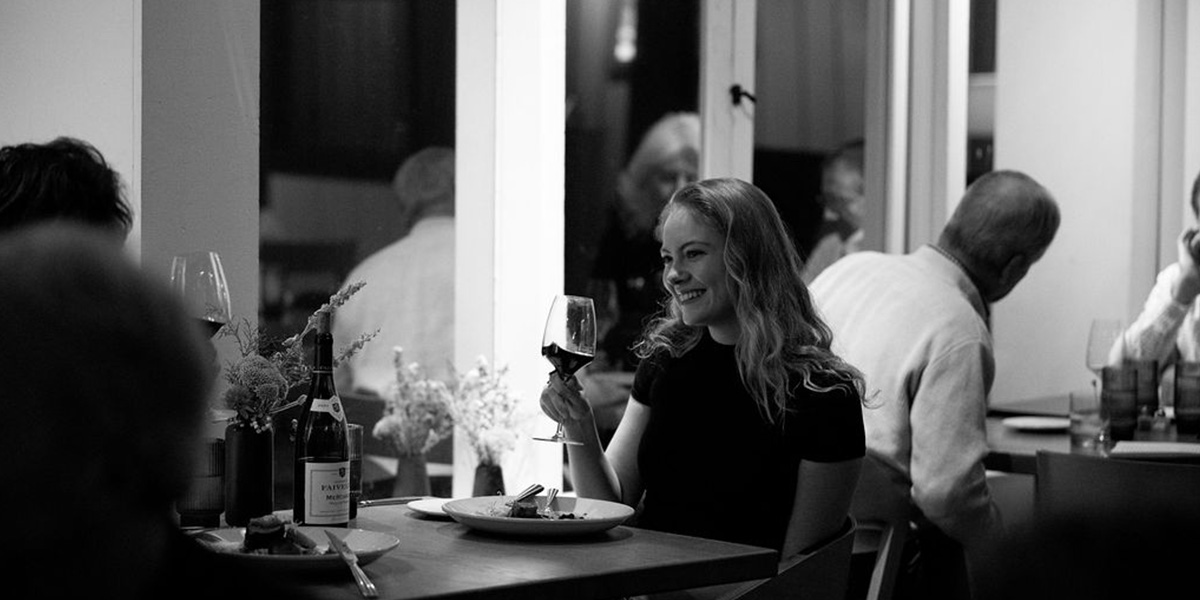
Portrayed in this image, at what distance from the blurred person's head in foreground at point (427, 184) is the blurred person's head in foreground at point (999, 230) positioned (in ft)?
4.66

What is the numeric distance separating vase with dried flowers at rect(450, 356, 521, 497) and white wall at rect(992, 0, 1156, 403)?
111 inches

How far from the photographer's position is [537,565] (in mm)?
1809

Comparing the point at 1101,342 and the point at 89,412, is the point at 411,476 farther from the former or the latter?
the point at 89,412

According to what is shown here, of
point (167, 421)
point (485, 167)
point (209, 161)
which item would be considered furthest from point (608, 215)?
point (167, 421)

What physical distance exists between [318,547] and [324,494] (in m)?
0.25

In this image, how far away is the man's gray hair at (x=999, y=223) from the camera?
354 centimetres

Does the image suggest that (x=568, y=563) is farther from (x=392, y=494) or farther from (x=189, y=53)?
(x=392, y=494)

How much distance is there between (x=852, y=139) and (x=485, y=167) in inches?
68.4

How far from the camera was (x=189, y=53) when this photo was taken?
2.77 m

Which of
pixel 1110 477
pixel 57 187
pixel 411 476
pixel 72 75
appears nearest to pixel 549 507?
pixel 57 187

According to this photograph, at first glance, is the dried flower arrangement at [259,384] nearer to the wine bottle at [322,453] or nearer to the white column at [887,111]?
the wine bottle at [322,453]

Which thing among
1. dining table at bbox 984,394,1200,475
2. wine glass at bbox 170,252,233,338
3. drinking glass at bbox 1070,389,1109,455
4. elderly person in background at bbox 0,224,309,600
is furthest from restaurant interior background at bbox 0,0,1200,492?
elderly person in background at bbox 0,224,309,600

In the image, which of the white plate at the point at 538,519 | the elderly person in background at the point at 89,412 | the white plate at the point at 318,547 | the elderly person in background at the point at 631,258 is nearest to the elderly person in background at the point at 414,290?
the elderly person in background at the point at 631,258

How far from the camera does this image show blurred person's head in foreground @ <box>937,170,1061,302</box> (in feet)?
11.6
